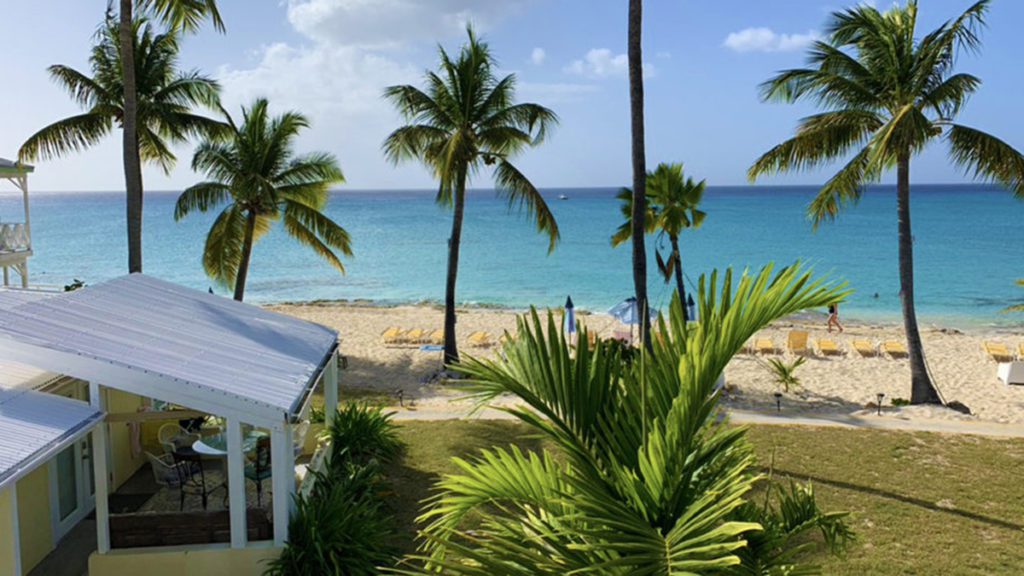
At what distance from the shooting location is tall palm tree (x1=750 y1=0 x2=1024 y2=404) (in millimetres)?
14586

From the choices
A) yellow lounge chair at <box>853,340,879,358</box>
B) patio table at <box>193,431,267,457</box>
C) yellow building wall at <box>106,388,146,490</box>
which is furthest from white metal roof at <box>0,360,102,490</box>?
yellow lounge chair at <box>853,340,879,358</box>

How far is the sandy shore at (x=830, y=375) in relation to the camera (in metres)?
16.4

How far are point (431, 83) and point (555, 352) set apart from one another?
1679 cm

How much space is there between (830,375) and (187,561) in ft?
58.1

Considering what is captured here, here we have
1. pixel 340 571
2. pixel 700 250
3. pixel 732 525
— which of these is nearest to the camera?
pixel 732 525

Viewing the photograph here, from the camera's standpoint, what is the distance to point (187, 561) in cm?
723

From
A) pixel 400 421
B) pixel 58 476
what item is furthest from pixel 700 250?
pixel 58 476

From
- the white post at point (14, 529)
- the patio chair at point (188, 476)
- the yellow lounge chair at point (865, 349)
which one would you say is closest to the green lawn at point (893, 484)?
the patio chair at point (188, 476)

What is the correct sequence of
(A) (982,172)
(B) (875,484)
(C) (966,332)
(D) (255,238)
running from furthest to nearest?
(C) (966,332) < (D) (255,238) < (A) (982,172) < (B) (875,484)

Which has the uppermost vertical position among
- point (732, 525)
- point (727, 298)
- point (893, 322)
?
point (727, 298)

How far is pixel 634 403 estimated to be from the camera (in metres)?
3.64

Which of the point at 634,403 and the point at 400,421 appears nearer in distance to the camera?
the point at 634,403

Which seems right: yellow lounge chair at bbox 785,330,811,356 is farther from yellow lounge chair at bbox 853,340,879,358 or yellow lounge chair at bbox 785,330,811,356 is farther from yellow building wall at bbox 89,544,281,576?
yellow building wall at bbox 89,544,281,576

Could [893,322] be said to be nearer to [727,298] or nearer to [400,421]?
[400,421]
